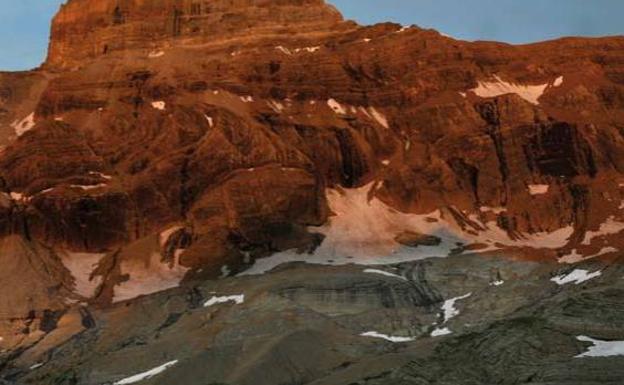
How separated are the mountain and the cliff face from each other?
0.78ft

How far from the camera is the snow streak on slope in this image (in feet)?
433

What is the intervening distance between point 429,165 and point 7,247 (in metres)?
41.5

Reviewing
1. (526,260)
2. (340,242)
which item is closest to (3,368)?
(340,242)

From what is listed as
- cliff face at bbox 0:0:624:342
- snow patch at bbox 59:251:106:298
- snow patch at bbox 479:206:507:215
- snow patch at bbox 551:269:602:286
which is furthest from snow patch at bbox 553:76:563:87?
snow patch at bbox 59:251:106:298

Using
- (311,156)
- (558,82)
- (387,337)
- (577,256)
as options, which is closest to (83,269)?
(311,156)

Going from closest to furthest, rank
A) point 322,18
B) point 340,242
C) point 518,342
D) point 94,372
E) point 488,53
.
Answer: point 518,342, point 94,372, point 340,242, point 488,53, point 322,18

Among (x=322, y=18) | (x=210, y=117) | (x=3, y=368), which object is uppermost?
(x=322, y=18)

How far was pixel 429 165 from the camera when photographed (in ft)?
483

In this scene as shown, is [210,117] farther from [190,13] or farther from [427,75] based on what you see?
[190,13]

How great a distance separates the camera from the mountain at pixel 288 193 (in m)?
108

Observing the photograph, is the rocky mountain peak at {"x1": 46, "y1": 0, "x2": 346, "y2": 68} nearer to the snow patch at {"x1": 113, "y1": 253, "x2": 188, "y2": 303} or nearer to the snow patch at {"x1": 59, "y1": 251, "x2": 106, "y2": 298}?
the snow patch at {"x1": 59, "y1": 251, "x2": 106, "y2": 298}

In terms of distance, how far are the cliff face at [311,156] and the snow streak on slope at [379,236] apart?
265 mm

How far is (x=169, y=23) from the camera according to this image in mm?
179375

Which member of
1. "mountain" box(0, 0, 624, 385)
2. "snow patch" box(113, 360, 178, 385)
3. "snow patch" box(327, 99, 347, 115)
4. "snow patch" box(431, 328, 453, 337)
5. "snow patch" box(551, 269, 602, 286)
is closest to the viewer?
"snow patch" box(113, 360, 178, 385)
